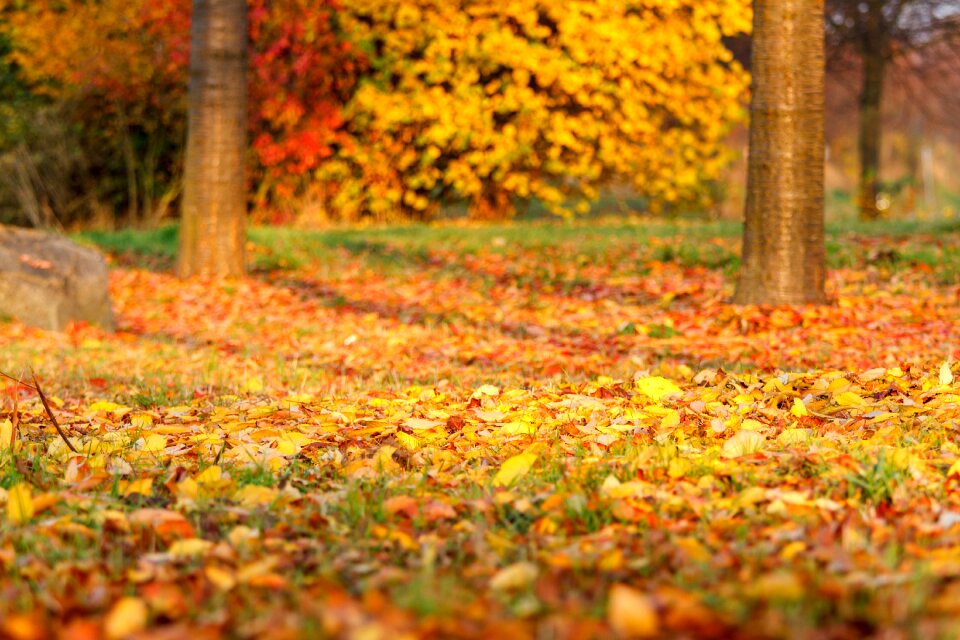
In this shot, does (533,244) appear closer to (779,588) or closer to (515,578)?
(515,578)

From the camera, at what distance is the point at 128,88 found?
14.5m

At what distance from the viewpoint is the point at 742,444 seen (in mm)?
3295

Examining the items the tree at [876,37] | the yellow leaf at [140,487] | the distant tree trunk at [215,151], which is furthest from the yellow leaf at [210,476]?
the tree at [876,37]

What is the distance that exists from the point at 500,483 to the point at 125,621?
1.36m

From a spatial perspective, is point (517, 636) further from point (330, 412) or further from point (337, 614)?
point (330, 412)

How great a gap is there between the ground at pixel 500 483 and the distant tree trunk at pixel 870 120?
9415mm

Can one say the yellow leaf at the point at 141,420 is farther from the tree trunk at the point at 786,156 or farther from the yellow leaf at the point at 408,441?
the tree trunk at the point at 786,156

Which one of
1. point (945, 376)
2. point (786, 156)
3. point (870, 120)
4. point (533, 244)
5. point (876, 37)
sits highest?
point (876, 37)

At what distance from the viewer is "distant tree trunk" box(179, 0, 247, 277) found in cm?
967

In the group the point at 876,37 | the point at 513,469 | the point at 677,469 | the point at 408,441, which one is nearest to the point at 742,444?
the point at 677,469

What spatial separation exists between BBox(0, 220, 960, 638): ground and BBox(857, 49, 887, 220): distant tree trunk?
30.9 ft

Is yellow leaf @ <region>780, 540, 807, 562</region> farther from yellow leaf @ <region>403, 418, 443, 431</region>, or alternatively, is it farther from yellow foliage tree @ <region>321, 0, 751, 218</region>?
yellow foliage tree @ <region>321, 0, 751, 218</region>

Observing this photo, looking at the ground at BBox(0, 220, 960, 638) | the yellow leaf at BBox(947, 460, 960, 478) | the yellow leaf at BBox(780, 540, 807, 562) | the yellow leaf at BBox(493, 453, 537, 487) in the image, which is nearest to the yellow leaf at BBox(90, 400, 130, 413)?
the ground at BBox(0, 220, 960, 638)

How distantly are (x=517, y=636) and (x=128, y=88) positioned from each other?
14055 mm
